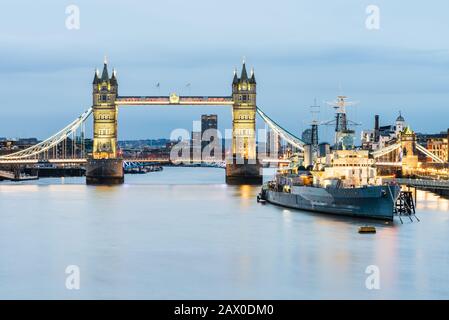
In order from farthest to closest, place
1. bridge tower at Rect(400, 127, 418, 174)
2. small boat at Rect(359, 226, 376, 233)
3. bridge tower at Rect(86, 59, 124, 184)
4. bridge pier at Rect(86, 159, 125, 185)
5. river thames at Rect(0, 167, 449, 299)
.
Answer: bridge tower at Rect(86, 59, 124, 184)
bridge tower at Rect(400, 127, 418, 174)
bridge pier at Rect(86, 159, 125, 185)
small boat at Rect(359, 226, 376, 233)
river thames at Rect(0, 167, 449, 299)

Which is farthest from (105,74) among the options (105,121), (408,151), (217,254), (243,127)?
(217,254)

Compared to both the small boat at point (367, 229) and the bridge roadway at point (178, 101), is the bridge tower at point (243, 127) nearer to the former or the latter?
the bridge roadway at point (178, 101)

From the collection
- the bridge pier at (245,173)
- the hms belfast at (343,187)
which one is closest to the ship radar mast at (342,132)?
the hms belfast at (343,187)

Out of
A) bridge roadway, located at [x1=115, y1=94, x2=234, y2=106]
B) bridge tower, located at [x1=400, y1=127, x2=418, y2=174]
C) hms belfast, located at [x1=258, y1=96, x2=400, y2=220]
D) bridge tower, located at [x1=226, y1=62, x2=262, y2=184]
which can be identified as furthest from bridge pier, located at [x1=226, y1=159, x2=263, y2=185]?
hms belfast, located at [x1=258, y1=96, x2=400, y2=220]

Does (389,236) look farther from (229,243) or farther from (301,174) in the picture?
(301,174)

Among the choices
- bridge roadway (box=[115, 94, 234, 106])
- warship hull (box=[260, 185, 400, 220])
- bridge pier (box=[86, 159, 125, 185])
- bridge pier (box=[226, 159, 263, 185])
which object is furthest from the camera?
bridge pier (box=[86, 159, 125, 185])

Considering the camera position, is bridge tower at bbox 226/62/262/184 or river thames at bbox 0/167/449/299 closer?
river thames at bbox 0/167/449/299

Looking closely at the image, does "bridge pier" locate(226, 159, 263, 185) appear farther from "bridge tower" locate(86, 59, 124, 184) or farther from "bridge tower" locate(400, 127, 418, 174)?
"bridge tower" locate(400, 127, 418, 174)
